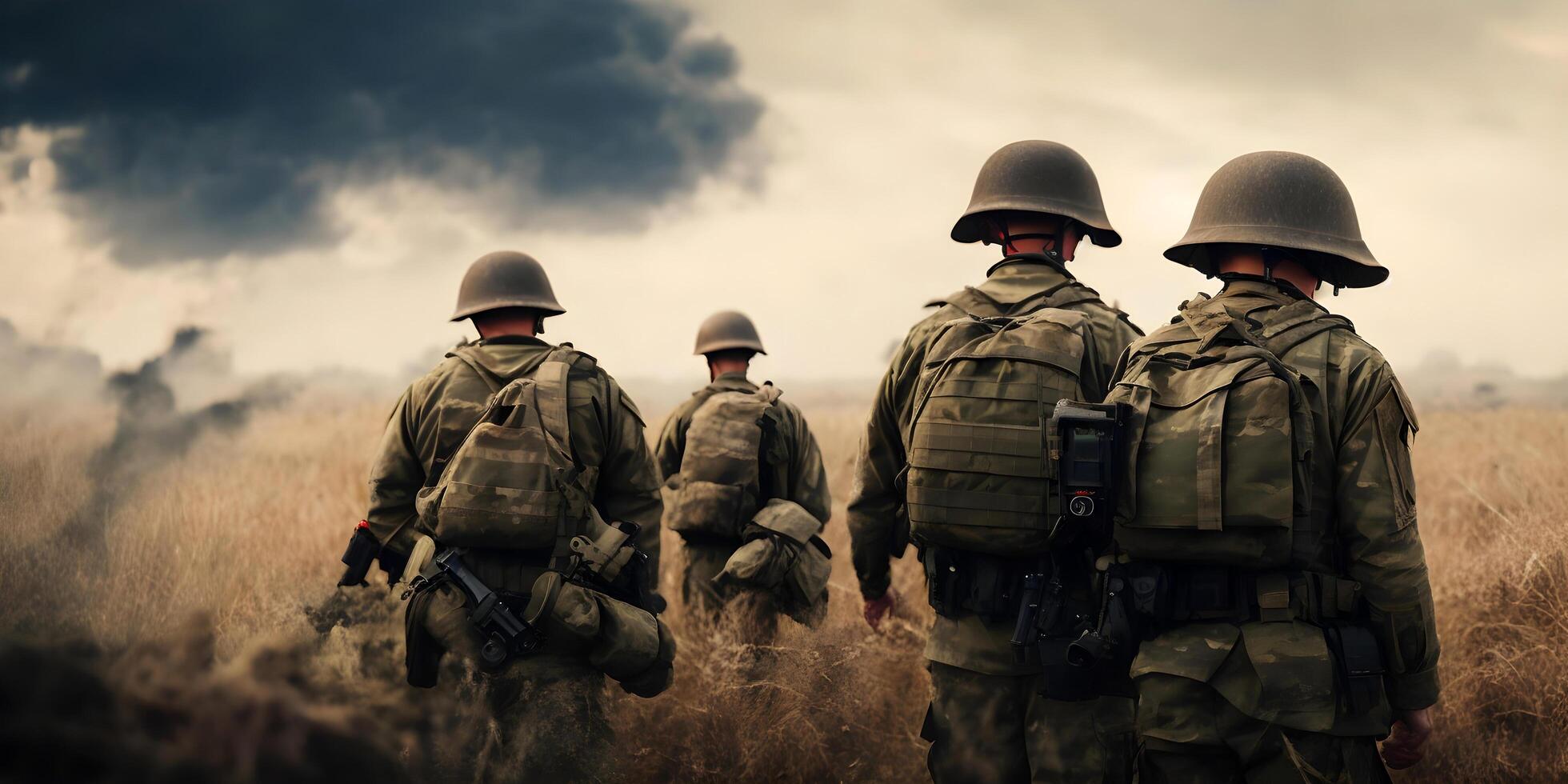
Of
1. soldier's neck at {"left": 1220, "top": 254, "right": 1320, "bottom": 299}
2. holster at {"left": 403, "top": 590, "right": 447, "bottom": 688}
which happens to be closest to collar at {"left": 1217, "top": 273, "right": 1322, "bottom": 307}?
soldier's neck at {"left": 1220, "top": 254, "right": 1320, "bottom": 299}

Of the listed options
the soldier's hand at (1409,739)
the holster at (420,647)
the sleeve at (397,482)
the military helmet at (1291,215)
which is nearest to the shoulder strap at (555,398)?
the sleeve at (397,482)

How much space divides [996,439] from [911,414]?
58 centimetres

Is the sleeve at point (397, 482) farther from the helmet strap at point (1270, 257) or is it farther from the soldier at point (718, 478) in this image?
the helmet strap at point (1270, 257)

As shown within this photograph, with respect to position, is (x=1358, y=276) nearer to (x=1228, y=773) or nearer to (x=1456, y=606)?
(x=1228, y=773)

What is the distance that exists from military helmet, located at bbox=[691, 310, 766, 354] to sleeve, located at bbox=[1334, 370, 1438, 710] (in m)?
4.67

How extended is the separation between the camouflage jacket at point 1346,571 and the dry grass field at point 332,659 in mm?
2639

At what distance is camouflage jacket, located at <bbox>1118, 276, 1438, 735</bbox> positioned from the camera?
281 cm

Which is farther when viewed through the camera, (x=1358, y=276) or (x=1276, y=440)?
(x=1358, y=276)

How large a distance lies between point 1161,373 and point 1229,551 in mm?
533

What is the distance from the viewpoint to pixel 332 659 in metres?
4.96

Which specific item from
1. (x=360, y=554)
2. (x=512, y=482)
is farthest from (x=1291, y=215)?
(x=360, y=554)

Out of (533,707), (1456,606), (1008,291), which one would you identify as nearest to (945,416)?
(1008,291)

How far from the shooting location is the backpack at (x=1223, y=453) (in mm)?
2809

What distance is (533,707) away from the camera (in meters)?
4.22
